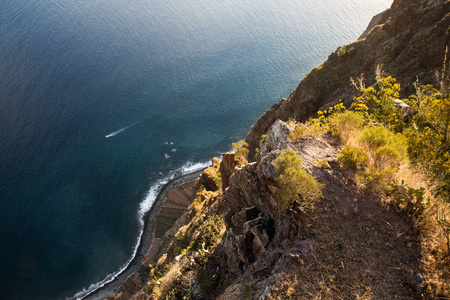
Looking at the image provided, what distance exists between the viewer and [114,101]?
93125 mm

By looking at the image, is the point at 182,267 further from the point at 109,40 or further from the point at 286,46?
the point at 109,40

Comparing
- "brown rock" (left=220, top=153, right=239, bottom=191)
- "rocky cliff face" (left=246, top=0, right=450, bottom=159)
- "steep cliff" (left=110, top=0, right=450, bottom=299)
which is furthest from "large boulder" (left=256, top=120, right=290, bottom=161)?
"rocky cliff face" (left=246, top=0, right=450, bottom=159)

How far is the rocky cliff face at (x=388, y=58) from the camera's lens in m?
33.1

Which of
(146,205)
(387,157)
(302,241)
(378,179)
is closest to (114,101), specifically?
(146,205)

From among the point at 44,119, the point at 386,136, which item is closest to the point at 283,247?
the point at 386,136

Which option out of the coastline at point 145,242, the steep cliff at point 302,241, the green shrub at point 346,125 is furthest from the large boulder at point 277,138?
the coastline at point 145,242

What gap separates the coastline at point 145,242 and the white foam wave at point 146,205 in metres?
0.50

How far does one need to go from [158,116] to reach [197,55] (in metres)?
39.9

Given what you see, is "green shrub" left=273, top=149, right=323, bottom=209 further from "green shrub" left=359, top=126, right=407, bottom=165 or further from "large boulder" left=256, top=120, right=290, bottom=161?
"large boulder" left=256, top=120, right=290, bottom=161

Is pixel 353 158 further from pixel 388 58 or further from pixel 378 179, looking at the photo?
pixel 388 58

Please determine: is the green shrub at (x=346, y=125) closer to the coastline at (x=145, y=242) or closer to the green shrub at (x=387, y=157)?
the green shrub at (x=387, y=157)

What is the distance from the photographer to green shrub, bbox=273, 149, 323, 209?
13.5m

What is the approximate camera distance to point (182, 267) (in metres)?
22.0

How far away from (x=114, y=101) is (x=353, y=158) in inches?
3694
